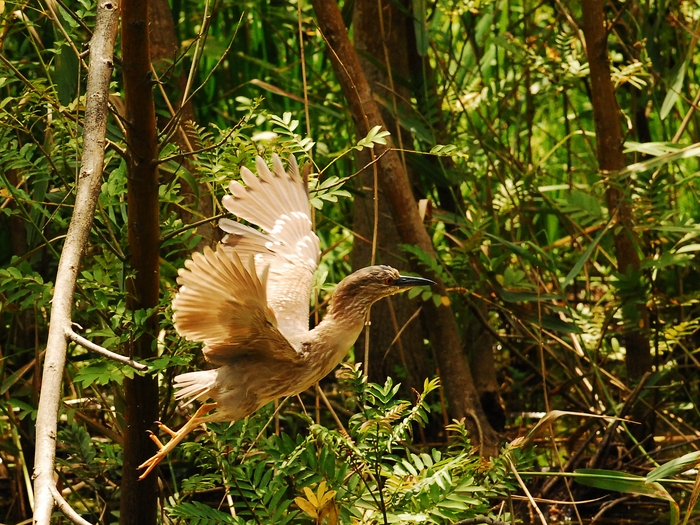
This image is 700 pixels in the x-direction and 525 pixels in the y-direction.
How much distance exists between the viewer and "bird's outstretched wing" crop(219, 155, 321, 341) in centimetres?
282

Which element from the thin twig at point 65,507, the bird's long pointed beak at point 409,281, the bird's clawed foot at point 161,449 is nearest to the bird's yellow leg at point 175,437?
the bird's clawed foot at point 161,449

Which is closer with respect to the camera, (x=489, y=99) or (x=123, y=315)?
(x=123, y=315)

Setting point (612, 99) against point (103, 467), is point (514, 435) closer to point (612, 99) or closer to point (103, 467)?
point (612, 99)

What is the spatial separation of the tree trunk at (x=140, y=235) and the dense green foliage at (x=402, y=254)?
0.06m

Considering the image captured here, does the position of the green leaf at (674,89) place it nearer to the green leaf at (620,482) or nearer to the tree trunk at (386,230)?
the tree trunk at (386,230)

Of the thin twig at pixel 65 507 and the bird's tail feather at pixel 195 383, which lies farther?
the bird's tail feather at pixel 195 383

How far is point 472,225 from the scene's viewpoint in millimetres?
4145

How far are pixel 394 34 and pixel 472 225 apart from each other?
93 centimetres

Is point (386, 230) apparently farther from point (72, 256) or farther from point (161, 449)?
point (72, 256)

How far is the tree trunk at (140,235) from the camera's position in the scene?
2.47 meters

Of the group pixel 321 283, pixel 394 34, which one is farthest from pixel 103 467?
pixel 394 34

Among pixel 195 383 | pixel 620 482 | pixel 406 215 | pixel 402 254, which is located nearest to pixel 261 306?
pixel 195 383

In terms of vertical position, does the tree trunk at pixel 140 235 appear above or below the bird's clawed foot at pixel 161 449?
above

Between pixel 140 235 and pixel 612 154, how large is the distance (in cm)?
234
